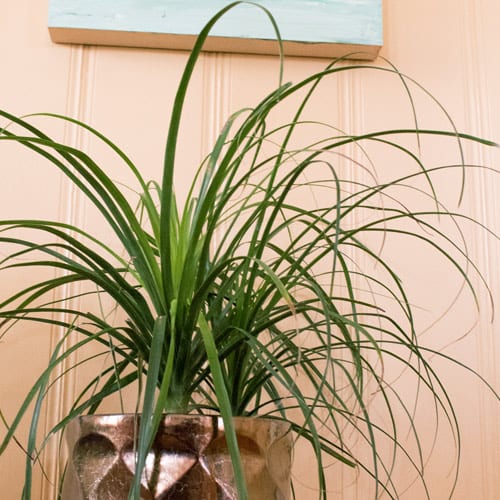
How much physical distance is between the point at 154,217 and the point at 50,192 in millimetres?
316

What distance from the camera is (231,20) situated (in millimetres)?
1150

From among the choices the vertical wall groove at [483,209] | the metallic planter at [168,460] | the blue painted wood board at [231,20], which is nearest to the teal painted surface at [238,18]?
the blue painted wood board at [231,20]

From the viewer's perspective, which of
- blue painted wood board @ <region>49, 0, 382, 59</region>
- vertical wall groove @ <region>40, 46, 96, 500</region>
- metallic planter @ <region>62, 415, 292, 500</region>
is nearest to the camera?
metallic planter @ <region>62, 415, 292, 500</region>

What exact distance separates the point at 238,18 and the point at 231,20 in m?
0.01

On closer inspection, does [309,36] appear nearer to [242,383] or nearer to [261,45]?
[261,45]

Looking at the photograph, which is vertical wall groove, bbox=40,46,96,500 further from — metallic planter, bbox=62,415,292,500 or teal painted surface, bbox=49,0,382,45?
metallic planter, bbox=62,415,292,500

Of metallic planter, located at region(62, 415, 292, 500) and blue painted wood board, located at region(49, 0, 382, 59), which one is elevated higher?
blue painted wood board, located at region(49, 0, 382, 59)

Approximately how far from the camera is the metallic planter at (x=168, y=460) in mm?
661

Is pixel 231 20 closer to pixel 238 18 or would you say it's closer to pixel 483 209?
pixel 238 18

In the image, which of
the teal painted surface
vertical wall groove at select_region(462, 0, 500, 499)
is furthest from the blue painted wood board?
vertical wall groove at select_region(462, 0, 500, 499)

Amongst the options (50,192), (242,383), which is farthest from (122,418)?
(50,192)

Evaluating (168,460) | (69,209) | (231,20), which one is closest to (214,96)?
(231,20)

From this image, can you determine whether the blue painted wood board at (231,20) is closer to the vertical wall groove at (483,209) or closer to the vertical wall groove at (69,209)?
the vertical wall groove at (69,209)

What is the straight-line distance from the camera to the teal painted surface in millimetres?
1133
